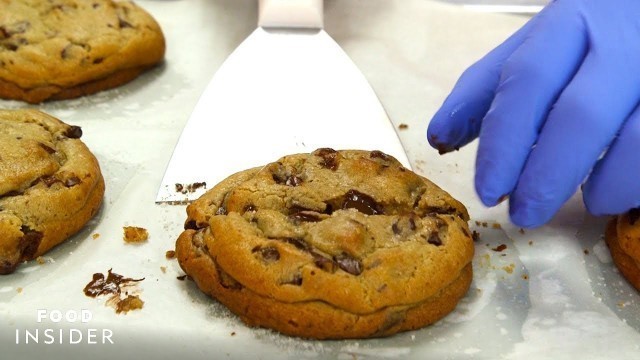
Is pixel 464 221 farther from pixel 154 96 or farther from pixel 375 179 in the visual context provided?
pixel 154 96

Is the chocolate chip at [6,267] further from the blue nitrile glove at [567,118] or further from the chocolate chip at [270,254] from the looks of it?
the blue nitrile glove at [567,118]

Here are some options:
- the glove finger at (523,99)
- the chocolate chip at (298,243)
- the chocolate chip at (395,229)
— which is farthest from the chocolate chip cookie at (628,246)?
the chocolate chip at (298,243)

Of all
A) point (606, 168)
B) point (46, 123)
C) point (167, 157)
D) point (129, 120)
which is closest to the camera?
point (606, 168)

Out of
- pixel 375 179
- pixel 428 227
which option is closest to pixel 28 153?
pixel 375 179

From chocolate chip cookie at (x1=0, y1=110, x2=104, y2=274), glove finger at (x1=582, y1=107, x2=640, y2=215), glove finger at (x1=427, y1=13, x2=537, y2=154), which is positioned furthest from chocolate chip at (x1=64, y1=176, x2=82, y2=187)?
glove finger at (x1=582, y1=107, x2=640, y2=215)

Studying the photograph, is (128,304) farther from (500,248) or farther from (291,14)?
(291,14)

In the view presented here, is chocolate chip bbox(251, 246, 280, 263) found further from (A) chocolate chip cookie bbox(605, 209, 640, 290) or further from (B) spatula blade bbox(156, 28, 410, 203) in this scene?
(A) chocolate chip cookie bbox(605, 209, 640, 290)

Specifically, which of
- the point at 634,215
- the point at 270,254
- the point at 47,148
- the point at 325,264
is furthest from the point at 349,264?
the point at 47,148
